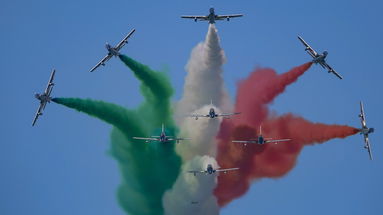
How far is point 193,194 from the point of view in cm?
17525

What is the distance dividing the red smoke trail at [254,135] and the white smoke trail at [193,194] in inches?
41.6

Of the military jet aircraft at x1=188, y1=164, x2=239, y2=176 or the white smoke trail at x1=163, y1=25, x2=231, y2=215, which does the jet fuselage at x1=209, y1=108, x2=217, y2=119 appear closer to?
the white smoke trail at x1=163, y1=25, x2=231, y2=215

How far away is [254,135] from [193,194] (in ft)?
24.5

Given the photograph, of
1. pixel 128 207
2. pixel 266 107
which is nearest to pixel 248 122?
pixel 266 107

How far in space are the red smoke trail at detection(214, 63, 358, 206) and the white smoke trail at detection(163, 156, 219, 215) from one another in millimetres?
1056

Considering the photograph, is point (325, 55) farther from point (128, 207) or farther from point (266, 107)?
point (128, 207)

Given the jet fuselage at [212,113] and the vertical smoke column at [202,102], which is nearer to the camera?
the jet fuselage at [212,113]

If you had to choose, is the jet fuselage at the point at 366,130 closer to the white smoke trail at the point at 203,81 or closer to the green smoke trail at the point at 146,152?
the white smoke trail at the point at 203,81

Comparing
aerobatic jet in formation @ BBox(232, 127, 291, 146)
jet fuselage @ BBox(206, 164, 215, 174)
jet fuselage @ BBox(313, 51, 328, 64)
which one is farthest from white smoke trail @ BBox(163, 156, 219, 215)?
jet fuselage @ BBox(313, 51, 328, 64)

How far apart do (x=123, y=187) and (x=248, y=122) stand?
1249 cm

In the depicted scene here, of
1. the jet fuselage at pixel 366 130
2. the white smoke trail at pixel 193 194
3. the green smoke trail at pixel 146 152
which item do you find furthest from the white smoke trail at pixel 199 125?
the jet fuselage at pixel 366 130

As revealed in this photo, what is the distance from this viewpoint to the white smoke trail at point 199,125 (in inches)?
6900

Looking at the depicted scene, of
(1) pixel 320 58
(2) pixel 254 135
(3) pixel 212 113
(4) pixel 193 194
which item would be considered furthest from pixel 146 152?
(1) pixel 320 58

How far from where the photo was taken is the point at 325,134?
568 feet
